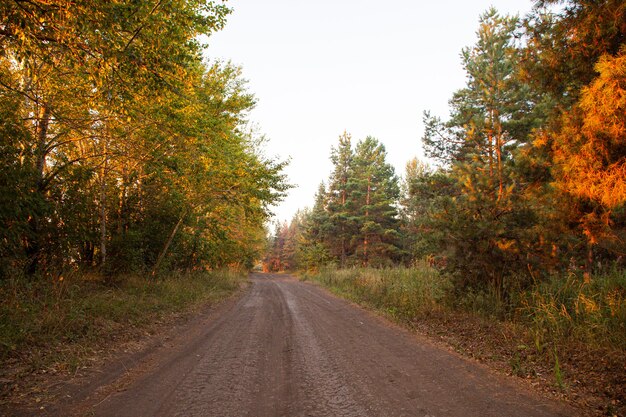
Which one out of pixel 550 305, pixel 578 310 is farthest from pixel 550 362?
pixel 550 305

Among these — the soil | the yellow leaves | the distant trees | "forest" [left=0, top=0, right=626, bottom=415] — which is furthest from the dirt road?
the distant trees

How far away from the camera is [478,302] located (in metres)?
8.09

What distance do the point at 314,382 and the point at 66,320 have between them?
5040mm

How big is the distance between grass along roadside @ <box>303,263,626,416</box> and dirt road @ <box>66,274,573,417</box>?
530 mm

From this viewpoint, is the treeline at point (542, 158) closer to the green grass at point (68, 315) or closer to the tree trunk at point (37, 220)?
the green grass at point (68, 315)

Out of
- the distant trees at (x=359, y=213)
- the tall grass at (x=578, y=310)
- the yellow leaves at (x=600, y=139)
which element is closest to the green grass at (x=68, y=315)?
the tall grass at (x=578, y=310)

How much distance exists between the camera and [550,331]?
6.00 metres

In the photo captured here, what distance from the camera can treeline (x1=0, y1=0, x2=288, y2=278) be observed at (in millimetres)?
4695

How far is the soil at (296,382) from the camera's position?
144 inches

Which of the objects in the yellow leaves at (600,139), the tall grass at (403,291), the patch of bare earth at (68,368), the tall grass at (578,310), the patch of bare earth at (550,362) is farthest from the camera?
the tall grass at (403,291)

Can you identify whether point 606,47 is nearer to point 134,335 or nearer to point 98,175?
point 134,335

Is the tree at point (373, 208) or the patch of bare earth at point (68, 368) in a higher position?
the tree at point (373, 208)

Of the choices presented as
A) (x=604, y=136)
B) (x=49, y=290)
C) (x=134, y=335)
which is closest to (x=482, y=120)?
(x=604, y=136)

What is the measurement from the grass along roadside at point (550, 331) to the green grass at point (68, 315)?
6829 millimetres
